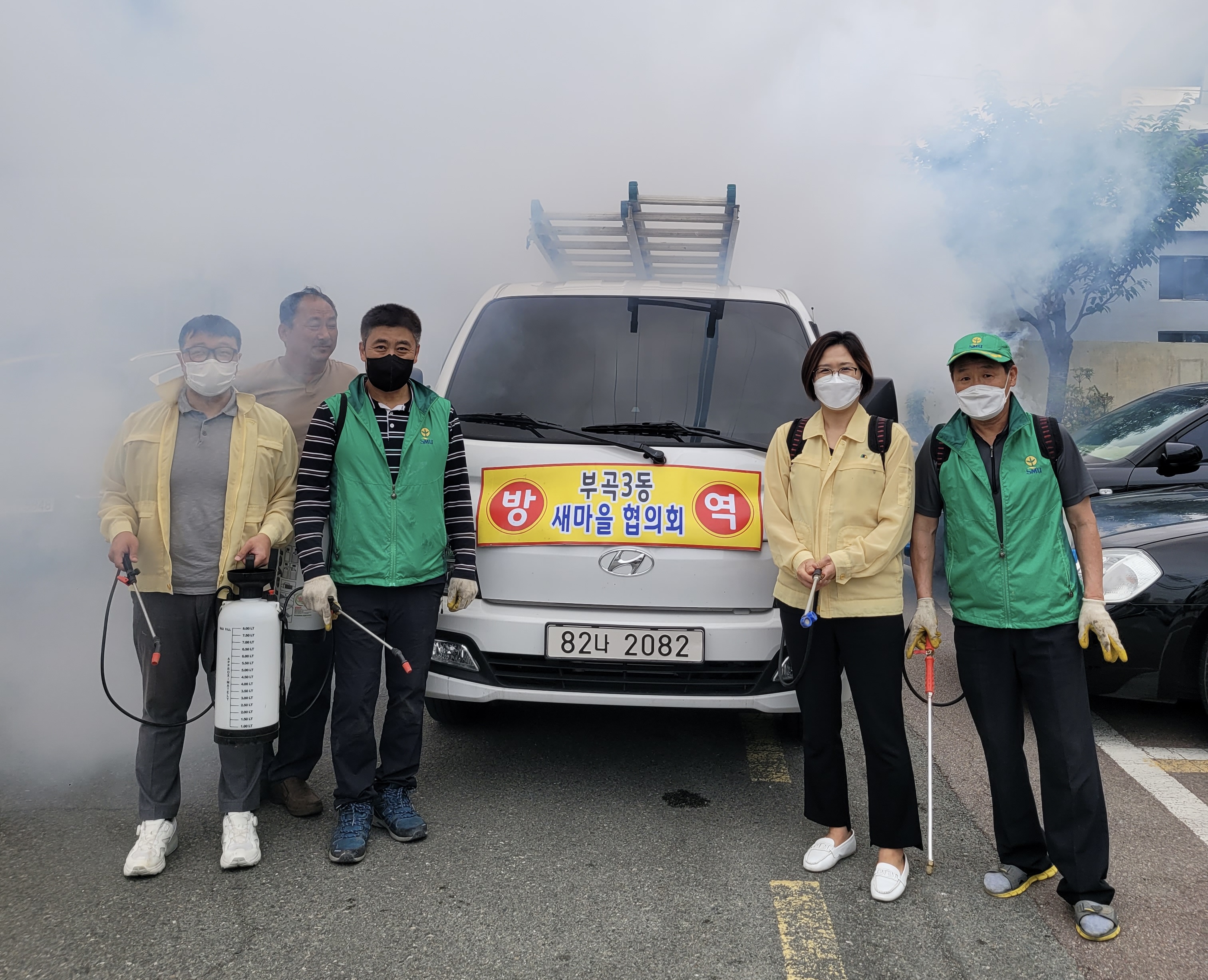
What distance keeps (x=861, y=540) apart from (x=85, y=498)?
3487 millimetres

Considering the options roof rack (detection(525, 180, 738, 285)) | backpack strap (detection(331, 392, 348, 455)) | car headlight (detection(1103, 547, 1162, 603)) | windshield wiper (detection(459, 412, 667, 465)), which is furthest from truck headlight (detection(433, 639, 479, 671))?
car headlight (detection(1103, 547, 1162, 603))

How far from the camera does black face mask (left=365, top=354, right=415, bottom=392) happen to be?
3.04m

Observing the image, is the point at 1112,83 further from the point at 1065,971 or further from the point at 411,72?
the point at 1065,971

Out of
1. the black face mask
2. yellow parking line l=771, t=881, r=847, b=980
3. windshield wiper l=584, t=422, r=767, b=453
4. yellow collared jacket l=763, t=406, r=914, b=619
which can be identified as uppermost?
the black face mask

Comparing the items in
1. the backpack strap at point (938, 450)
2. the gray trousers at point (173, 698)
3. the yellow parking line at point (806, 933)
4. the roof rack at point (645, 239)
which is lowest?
the yellow parking line at point (806, 933)

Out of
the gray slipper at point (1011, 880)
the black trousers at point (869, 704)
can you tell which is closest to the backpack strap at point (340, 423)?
the black trousers at point (869, 704)

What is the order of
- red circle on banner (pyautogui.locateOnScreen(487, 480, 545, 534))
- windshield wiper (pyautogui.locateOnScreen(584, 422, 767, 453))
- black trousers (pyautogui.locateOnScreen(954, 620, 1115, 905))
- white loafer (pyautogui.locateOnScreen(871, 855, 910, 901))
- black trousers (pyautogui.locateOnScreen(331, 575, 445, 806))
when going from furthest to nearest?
windshield wiper (pyautogui.locateOnScreen(584, 422, 767, 453))
red circle on banner (pyautogui.locateOnScreen(487, 480, 545, 534))
black trousers (pyautogui.locateOnScreen(331, 575, 445, 806))
white loafer (pyautogui.locateOnScreen(871, 855, 910, 901))
black trousers (pyautogui.locateOnScreen(954, 620, 1115, 905))

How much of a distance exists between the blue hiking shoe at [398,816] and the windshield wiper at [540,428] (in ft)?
4.53

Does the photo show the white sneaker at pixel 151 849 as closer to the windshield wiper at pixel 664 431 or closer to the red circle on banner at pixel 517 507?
the red circle on banner at pixel 517 507

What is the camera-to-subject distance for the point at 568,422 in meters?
3.73

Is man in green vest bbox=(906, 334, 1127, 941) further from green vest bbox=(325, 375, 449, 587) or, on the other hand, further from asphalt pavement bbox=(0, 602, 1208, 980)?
green vest bbox=(325, 375, 449, 587)

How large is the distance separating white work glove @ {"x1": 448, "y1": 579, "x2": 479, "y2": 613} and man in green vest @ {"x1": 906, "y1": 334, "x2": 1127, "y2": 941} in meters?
1.38

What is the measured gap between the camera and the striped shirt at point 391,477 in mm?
2980

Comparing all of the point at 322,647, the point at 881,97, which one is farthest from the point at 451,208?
the point at 881,97
